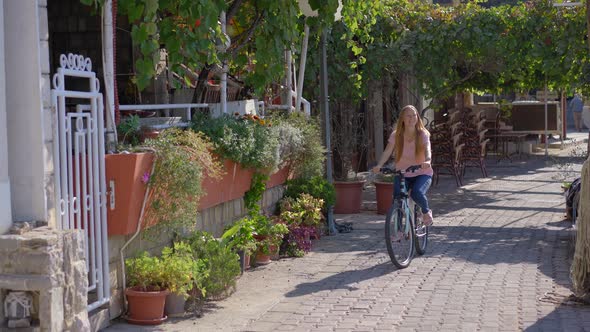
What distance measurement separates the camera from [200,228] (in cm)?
836

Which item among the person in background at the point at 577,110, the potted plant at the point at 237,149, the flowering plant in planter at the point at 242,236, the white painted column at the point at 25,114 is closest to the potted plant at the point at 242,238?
the flowering plant in planter at the point at 242,236

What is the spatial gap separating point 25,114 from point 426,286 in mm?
3943

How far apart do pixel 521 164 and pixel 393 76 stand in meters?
6.51

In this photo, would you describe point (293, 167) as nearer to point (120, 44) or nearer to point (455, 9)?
point (120, 44)

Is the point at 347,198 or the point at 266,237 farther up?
the point at 347,198

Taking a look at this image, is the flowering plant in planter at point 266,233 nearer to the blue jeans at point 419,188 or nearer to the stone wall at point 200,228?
the stone wall at point 200,228

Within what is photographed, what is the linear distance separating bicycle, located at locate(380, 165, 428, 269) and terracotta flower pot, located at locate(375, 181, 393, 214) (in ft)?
10.2

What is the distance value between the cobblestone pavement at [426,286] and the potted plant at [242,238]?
0.78 feet

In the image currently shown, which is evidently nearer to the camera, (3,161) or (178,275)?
(3,161)

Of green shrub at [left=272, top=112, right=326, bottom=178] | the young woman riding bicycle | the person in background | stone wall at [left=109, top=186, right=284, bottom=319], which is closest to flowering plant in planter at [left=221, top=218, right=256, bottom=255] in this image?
stone wall at [left=109, top=186, right=284, bottom=319]

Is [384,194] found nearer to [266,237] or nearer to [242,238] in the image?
[266,237]

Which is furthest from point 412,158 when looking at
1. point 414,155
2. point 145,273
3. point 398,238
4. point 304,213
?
point 145,273

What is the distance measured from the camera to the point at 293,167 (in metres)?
11.0

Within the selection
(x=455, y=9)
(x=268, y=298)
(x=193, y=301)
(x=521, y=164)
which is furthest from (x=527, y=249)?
(x=521, y=164)
